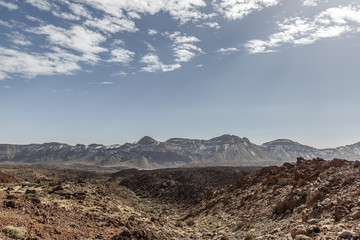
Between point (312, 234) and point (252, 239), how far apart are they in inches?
191

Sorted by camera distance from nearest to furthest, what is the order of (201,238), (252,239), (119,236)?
1. (119,236)
2. (252,239)
3. (201,238)

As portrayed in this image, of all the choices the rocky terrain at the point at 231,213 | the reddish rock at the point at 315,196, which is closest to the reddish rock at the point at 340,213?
the rocky terrain at the point at 231,213

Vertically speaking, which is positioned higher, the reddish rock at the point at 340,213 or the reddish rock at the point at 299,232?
the reddish rock at the point at 340,213

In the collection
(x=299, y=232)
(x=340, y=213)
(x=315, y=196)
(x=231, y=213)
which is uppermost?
(x=315, y=196)

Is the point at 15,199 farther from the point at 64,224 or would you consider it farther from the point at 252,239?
the point at 252,239

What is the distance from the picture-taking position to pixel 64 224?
48.9 ft

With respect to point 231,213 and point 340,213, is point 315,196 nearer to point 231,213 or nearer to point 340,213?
point 340,213

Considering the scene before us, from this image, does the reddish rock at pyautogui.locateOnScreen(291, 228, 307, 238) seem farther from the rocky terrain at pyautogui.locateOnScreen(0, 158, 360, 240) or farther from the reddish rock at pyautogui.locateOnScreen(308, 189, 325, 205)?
the reddish rock at pyautogui.locateOnScreen(308, 189, 325, 205)

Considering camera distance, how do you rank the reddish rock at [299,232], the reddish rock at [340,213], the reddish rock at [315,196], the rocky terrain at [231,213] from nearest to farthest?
the rocky terrain at [231,213] → the reddish rock at [299,232] → the reddish rock at [340,213] → the reddish rock at [315,196]

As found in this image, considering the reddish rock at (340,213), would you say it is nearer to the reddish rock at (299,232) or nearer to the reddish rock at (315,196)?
the reddish rock at (299,232)

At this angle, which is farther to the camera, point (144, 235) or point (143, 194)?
point (143, 194)

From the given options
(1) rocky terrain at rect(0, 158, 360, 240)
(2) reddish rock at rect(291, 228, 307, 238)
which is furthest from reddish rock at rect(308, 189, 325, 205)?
(2) reddish rock at rect(291, 228, 307, 238)

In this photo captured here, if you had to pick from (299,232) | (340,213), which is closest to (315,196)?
(340,213)

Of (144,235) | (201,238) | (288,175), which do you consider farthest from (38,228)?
(288,175)
